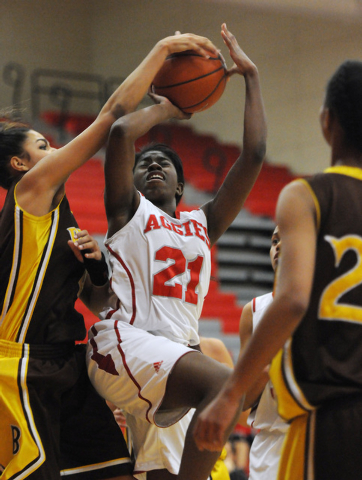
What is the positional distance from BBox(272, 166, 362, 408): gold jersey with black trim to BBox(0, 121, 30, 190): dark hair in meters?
1.72

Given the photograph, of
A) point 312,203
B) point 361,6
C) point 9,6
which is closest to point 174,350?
point 312,203

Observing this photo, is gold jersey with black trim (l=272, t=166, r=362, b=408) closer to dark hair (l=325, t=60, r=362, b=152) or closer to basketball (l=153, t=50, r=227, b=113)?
dark hair (l=325, t=60, r=362, b=152)

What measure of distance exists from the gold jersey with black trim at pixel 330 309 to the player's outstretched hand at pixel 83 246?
1.25 metres

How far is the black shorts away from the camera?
8.87 ft

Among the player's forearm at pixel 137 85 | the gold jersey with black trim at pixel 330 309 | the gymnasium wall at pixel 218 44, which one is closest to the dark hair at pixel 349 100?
the gold jersey with black trim at pixel 330 309

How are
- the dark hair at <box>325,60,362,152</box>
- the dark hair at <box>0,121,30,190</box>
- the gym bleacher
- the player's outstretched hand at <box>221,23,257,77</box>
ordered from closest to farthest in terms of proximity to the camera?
the dark hair at <box>325,60,362,152</box>, the dark hair at <box>0,121,30,190</box>, the player's outstretched hand at <box>221,23,257,77</box>, the gym bleacher

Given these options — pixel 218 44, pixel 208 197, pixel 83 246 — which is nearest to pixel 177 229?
pixel 83 246

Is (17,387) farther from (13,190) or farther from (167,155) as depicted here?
(167,155)

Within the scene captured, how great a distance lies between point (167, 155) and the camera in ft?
12.3

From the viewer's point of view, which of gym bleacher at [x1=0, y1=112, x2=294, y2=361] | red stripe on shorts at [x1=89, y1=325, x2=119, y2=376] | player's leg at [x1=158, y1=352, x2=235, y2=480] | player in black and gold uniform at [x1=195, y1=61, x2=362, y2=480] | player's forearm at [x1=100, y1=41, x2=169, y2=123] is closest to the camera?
player in black and gold uniform at [x1=195, y1=61, x2=362, y2=480]

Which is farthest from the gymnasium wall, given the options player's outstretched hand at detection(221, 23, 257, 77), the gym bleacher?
player's outstretched hand at detection(221, 23, 257, 77)

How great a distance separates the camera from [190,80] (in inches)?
126

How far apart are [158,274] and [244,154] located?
826mm

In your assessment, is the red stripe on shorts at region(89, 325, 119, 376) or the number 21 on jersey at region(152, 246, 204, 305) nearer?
the red stripe on shorts at region(89, 325, 119, 376)
